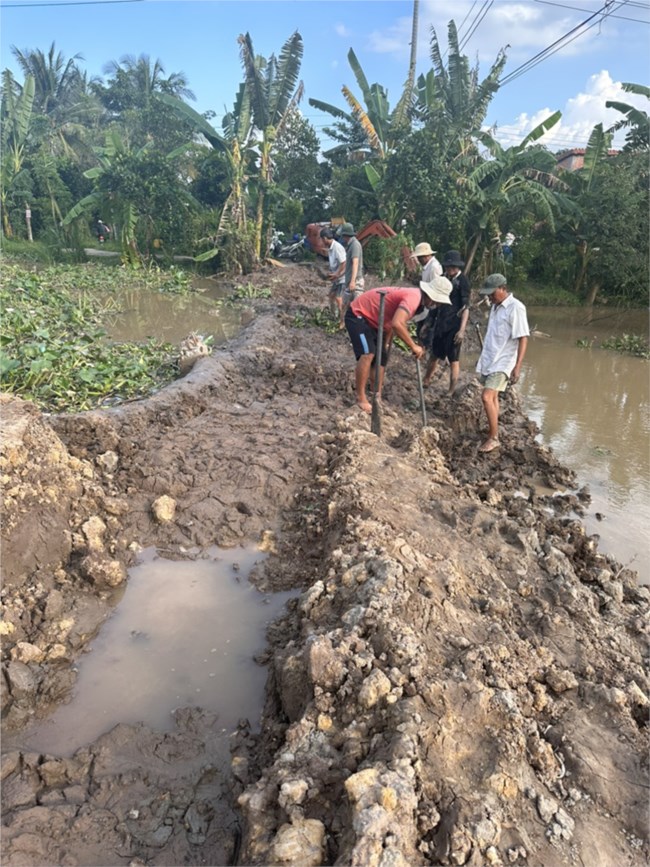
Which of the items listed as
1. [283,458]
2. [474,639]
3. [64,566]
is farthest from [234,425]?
[474,639]

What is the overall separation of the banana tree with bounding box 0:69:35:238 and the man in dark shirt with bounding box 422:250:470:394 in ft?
65.5

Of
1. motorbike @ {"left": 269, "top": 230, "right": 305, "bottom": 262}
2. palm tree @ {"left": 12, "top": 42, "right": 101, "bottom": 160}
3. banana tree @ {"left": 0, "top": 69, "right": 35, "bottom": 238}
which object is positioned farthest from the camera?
palm tree @ {"left": 12, "top": 42, "right": 101, "bottom": 160}

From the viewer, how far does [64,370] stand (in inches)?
254

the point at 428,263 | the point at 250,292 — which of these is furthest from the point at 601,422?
the point at 250,292

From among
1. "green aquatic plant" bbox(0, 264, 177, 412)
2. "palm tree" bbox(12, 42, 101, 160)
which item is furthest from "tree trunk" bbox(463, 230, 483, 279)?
"palm tree" bbox(12, 42, 101, 160)

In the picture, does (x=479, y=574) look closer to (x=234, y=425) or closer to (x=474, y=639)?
(x=474, y=639)

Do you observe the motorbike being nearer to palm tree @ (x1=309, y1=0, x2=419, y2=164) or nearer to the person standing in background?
palm tree @ (x1=309, y1=0, x2=419, y2=164)

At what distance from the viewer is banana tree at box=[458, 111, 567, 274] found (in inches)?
551

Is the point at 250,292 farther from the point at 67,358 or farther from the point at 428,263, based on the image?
the point at 428,263

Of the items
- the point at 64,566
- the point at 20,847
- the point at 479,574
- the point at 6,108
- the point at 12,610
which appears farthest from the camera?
the point at 6,108

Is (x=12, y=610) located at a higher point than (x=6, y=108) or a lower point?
lower

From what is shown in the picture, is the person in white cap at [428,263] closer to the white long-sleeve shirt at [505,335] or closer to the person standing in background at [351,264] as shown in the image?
the person standing in background at [351,264]

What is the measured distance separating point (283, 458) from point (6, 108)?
2294 centimetres

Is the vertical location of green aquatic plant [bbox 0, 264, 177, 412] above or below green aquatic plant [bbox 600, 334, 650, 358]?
below
